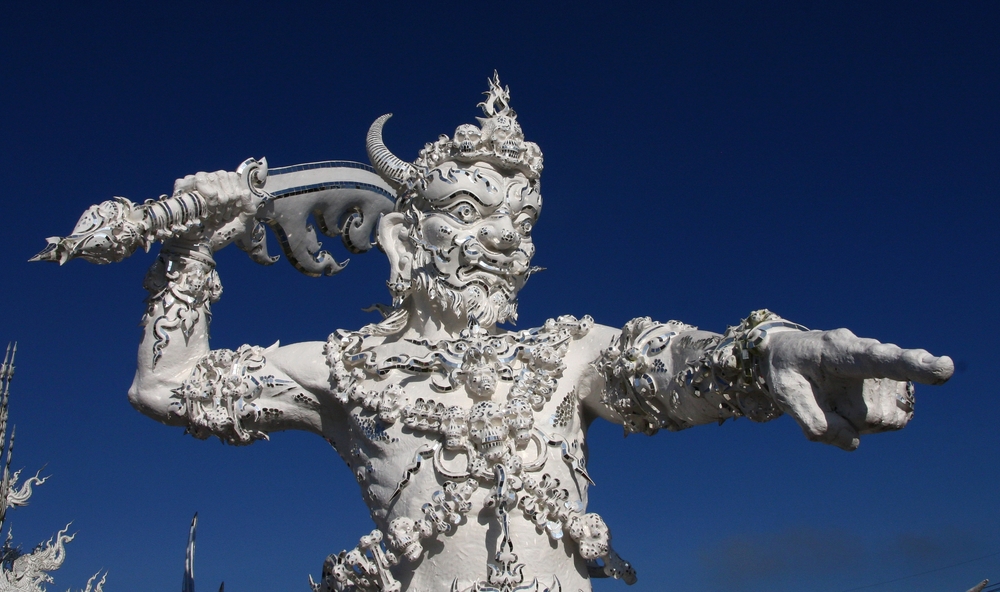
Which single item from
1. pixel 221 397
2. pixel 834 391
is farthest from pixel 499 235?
pixel 834 391

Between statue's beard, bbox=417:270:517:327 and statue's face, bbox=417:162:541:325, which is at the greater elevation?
statue's face, bbox=417:162:541:325

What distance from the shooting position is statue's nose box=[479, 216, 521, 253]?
4520 mm

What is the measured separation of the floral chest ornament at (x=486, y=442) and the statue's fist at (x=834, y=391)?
1.29m

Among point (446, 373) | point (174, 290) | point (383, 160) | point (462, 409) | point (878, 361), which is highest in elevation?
point (383, 160)

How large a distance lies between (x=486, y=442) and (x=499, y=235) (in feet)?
3.48

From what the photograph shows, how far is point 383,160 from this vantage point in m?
5.31

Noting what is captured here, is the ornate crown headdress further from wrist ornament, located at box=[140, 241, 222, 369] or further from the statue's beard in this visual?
wrist ornament, located at box=[140, 241, 222, 369]

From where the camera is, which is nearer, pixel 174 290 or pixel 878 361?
pixel 878 361

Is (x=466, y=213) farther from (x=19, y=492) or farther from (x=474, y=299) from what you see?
(x=19, y=492)

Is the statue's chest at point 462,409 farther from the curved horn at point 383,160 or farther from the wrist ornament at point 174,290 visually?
the curved horn at point 383,160

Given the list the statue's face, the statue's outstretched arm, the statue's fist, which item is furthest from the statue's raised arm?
the statue's fist

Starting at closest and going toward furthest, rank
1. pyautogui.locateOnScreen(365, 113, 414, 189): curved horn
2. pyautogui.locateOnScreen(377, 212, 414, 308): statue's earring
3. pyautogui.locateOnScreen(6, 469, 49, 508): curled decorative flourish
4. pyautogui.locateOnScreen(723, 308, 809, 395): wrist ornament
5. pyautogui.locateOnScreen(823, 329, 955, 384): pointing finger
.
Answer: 1. pyautogui.locateOnScreen(823, 329, 955, 384): pointing finger
2. pyautogui.locateOnScreen(723, 308, 809, 395): wrist ornament
3. pyautogui.locateOnScreen(377, 212, 414, 308): statue's earring
4. pyautogui.locateOnScreen(365, 113, 414, 189): curved horn
5. pyautogui.locateOnScreen(6, 469, 49, 508): curled decorative flourish

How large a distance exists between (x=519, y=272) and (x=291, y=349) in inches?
47.8

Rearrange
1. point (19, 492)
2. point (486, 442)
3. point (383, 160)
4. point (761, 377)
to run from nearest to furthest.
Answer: point (761, 377) < point (486, 442) < point (383, 160) < point (19, 492)
